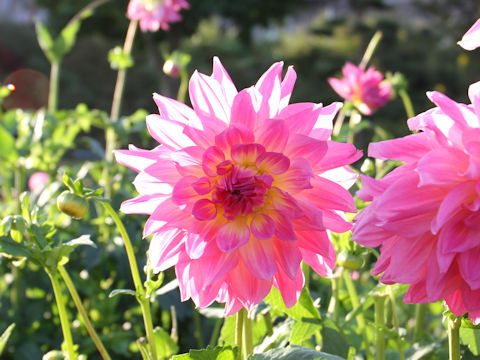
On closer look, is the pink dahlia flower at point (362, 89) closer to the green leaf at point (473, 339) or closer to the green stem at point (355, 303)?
the green stem at point (355, 303)

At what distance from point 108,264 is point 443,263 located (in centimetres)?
91

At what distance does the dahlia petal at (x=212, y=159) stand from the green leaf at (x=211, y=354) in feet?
0.54

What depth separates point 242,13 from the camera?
882 centimetres

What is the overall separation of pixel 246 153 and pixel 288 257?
88 mm

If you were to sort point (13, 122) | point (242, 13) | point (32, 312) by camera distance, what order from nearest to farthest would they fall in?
point (32, 312) < point (13, 122) < point (242, 13)

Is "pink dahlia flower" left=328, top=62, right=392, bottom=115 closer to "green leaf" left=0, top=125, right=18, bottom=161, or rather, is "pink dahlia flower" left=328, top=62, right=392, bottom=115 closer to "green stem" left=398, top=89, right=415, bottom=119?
"green stem" left=398, top=89, right=415, bottom=119

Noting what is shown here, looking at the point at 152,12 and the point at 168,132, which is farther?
the point at 152,12

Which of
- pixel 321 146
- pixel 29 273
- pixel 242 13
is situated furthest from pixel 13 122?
pixel 242 13

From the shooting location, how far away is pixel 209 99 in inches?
20.8

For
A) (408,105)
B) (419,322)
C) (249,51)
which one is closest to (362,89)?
(408,105)

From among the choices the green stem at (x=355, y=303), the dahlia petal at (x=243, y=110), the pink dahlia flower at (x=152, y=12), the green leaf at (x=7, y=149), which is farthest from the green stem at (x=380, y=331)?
the pink dahlia flower at (x=152, y=12)

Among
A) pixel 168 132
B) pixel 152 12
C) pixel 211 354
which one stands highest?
pixel 152 12

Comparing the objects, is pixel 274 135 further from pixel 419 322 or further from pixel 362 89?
Answer: pixel 362 89

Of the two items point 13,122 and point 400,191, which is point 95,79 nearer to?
point 13,122
